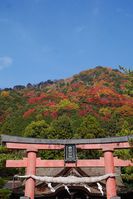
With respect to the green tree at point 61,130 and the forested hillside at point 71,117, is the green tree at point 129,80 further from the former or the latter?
the green tree at point 61,130

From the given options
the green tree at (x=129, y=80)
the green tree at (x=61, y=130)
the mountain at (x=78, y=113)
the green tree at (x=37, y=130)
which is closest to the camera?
the green tree at (x=129, y=80)

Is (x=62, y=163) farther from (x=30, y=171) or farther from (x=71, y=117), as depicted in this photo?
(x=71, y=117)

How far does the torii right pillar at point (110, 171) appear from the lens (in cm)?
1491

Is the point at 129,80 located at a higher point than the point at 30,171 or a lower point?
higher

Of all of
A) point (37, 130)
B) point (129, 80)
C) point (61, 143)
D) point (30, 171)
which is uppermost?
point (37, 130)

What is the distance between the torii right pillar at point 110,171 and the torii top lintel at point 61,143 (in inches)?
16.5

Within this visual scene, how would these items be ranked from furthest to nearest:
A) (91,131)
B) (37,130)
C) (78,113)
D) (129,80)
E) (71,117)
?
(78,113)
(71,117)
(37,130)
(91,131)
(129,80)

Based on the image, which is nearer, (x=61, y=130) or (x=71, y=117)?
(x=61, y=130)

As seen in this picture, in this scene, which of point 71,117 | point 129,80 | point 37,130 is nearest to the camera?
point 129,80

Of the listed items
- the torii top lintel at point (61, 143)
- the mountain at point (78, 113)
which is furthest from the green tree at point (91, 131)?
the torii top lintel at point (61, 143)

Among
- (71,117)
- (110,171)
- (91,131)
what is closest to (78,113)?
(71,117)

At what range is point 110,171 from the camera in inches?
602

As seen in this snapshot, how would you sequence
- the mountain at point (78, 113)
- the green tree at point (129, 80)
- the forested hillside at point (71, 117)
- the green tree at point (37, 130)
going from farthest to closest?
1. the mountain at point (78, 113)
2. the green tree at point (37, 130)
3. the forested hillside at point (71, 117)
4. the green tree at point (129, 80)

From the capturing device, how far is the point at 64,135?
36.8 metres
